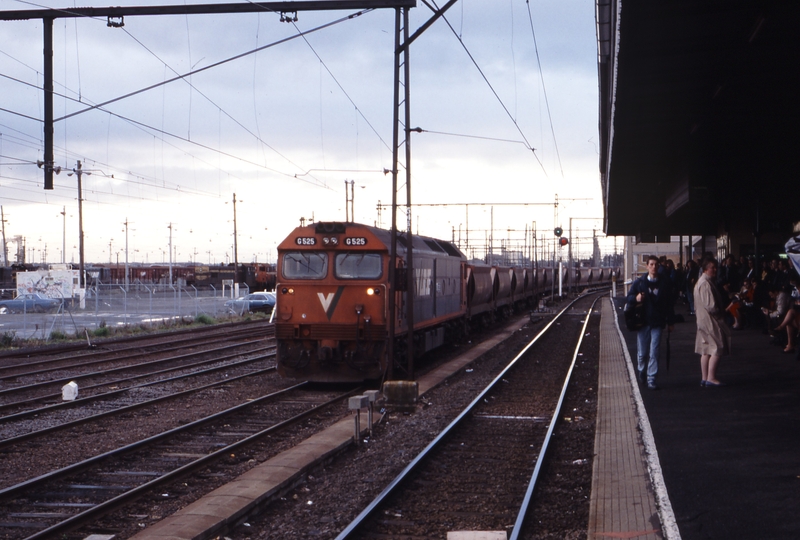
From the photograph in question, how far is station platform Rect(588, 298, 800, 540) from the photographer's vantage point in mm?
6008

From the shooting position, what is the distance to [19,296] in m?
32.8

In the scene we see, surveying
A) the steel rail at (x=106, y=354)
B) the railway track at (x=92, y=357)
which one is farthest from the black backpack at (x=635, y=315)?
the steel rail at (x=106, y=354)

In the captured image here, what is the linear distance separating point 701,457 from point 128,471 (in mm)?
5926

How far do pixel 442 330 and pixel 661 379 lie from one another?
8.35 meters

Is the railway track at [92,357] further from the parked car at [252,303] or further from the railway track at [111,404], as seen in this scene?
the parked car at [252,303]

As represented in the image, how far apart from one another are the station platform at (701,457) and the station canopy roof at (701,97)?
13.6ft

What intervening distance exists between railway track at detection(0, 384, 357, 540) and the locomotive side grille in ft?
6.52

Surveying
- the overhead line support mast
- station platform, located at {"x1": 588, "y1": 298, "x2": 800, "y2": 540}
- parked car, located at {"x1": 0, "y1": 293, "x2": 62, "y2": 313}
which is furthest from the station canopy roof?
parked car, located at {"x1": 0, "y1": 293, "x2": 62, "y2": 313}

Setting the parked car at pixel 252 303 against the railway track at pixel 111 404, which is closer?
the railway track at pixel 111 404

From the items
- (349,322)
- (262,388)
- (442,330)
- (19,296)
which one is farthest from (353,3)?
(19,296)

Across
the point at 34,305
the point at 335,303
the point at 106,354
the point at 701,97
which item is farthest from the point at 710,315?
the point at 34,305

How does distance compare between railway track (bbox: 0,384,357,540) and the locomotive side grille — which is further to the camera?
the locomotive side grille

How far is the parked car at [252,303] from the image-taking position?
142 feet

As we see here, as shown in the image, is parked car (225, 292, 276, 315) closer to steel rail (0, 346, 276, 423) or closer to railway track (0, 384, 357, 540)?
steel rail (0, 346, 276, 423)
